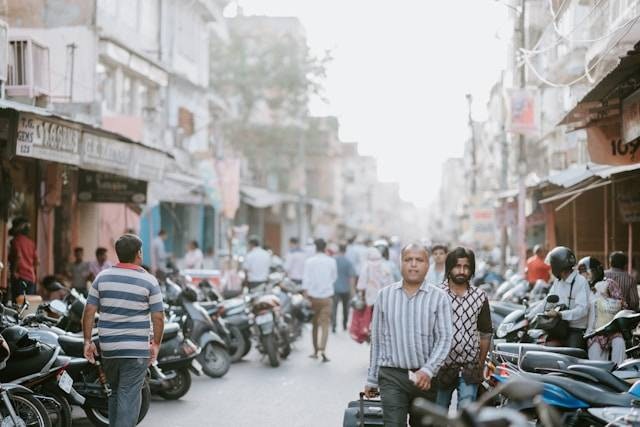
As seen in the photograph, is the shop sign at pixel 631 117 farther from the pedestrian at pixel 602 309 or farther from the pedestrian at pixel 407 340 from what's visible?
the pedestrian at pixel 407 340

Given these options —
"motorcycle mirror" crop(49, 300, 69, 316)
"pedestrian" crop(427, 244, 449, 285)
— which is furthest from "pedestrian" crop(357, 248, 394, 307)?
"motorcycle mirror" crop(49, 300, 69, 316)

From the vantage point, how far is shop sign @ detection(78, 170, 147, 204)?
63.5ft

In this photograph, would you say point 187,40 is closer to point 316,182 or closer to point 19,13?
point 19,13

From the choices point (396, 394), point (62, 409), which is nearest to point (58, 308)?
point (62, 409)

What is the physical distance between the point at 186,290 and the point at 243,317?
2.23 meters

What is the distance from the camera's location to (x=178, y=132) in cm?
2888

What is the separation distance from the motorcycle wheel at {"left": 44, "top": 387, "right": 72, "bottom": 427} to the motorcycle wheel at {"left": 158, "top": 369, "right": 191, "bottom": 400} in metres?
2.82

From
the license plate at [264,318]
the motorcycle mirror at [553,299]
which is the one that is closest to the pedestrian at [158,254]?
the license plate at [264,318]

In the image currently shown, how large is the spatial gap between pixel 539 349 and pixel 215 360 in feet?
20.1

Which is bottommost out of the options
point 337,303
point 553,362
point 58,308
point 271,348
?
point 271,348

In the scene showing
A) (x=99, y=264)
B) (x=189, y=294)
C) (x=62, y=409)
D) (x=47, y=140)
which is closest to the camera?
(x=62, y=409)

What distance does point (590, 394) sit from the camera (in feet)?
20.6

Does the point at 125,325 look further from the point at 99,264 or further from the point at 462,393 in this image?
the point at 99,264

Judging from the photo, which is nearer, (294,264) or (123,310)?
(123,310)
